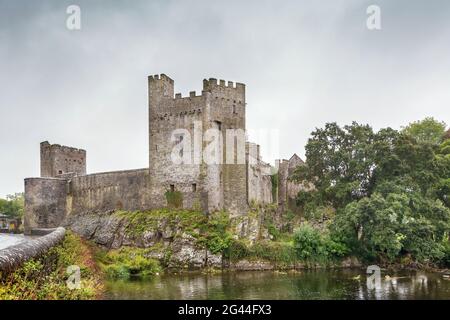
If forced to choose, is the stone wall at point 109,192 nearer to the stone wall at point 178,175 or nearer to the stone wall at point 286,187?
the stone wall at point 178,175

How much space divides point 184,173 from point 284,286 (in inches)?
712

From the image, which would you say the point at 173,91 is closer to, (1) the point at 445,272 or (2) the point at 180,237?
(2) the point at 180,237

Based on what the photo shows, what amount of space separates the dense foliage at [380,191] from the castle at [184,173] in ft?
18.6

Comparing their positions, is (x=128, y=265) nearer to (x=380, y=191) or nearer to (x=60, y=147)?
(x=380, y=191)

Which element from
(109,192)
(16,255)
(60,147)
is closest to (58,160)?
(60,147)

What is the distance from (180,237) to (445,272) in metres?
20.2

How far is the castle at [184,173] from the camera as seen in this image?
4325 cm

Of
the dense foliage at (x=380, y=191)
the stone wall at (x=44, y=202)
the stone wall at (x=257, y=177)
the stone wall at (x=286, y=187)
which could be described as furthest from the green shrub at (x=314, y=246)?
the stone wall at (x=44, y=202)

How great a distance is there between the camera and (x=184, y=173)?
4434 centimetres

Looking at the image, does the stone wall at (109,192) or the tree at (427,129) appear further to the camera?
the tree at (427,129)

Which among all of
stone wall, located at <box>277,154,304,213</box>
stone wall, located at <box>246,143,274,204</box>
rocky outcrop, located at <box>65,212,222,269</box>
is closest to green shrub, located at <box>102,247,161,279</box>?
rocky outcrop, located at <box>65,212,222,269</box>

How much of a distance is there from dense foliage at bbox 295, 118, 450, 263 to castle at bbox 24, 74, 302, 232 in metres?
5.66

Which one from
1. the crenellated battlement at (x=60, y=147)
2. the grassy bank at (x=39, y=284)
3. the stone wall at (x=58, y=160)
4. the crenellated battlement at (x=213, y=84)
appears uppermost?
the crenellated battlement at (x=213, y=84)
